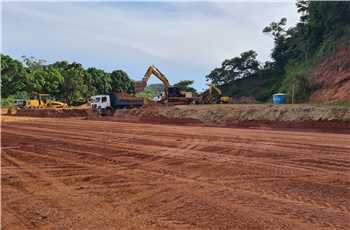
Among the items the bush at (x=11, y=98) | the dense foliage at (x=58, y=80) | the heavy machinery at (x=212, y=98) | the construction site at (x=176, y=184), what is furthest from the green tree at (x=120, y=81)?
the construction site at (x=176, y=184)

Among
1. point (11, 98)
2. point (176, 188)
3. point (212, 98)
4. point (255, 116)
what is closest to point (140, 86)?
point (212, 98)

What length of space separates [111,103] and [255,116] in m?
16.4

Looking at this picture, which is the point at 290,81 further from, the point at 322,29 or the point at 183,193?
the point at 183,193

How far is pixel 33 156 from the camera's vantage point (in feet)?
35.9

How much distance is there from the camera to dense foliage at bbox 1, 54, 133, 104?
61.2m

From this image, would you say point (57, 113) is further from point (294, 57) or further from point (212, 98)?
point (294, 57)

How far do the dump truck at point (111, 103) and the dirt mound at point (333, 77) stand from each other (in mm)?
17503

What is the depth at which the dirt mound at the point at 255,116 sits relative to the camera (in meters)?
21.8

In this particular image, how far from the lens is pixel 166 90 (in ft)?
Result: 129

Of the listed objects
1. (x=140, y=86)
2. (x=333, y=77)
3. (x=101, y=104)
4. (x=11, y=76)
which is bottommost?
(x=101, y=104)

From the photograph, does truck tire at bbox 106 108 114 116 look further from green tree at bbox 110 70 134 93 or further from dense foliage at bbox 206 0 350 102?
green tree at bbox 110 70 134 93

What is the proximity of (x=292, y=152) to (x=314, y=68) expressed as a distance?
110 ft

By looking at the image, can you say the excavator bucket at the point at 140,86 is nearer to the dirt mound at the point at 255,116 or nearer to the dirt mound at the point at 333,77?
the dirt mound at the point at 255,116

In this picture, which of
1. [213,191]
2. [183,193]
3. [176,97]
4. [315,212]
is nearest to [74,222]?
[183,193]
